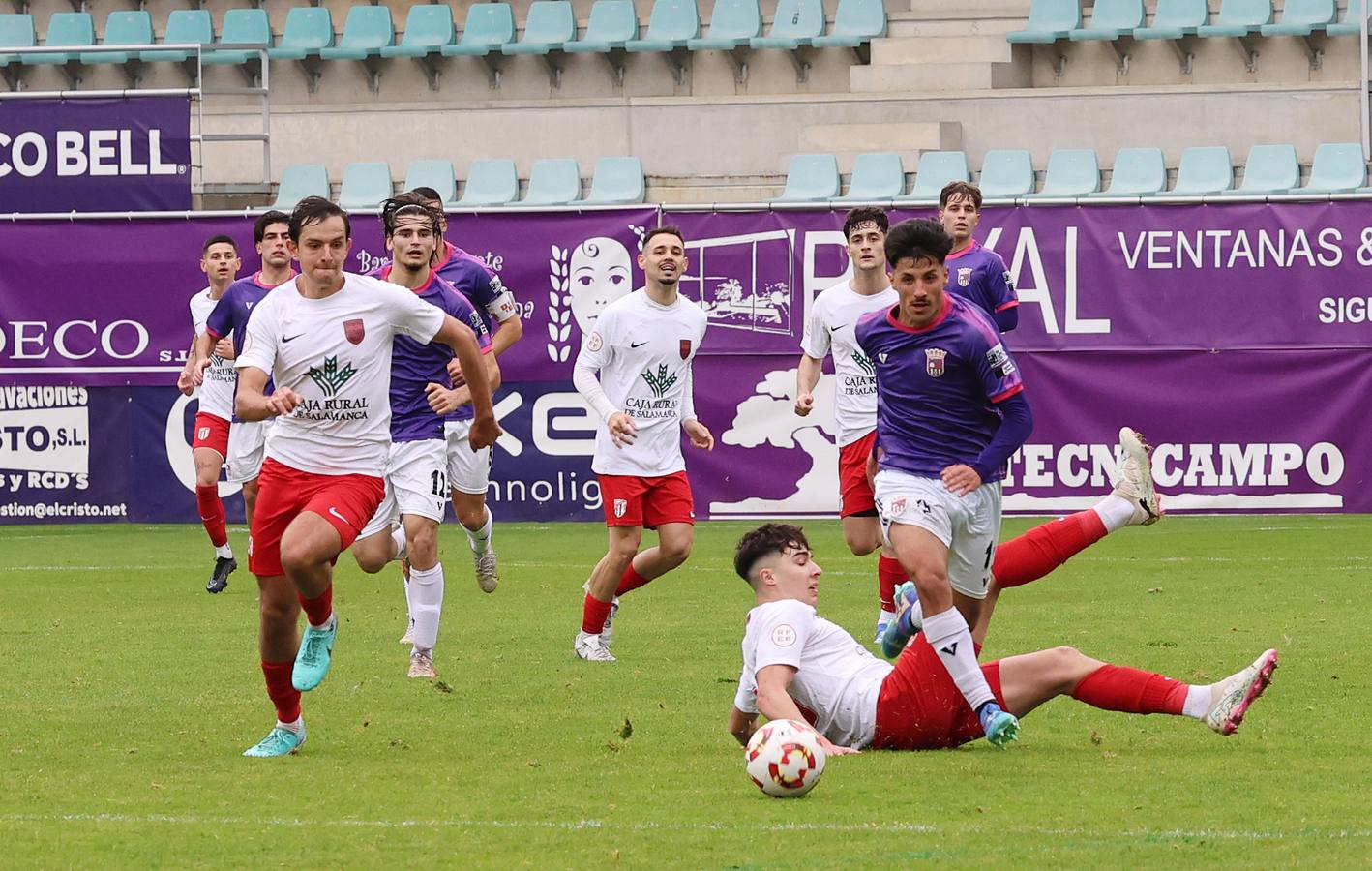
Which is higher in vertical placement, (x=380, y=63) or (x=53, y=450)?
(x=380, y=63)

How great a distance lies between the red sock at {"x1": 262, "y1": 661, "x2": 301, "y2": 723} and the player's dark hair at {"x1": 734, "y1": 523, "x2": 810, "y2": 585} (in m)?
1.65

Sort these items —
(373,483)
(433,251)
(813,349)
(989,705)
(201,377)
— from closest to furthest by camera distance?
(989,705), (373,483), (433,251), (813,349), (201,377)

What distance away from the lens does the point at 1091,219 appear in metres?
17.6

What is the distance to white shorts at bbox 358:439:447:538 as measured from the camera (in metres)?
9.82

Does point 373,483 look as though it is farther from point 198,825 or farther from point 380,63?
point 380,63

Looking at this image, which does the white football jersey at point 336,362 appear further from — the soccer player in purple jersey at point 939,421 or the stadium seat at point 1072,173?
the stadium seat at point 1072,173

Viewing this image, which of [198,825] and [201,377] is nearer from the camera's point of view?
[198,825]

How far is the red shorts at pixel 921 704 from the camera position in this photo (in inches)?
276

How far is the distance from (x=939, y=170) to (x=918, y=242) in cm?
1477

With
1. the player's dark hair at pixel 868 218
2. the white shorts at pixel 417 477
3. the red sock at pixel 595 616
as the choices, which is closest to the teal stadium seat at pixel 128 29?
the player's dark hair at pixel 868 218

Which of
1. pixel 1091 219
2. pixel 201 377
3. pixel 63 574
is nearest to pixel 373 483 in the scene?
pixel 201 377

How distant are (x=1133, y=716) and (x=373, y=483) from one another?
9.85ft

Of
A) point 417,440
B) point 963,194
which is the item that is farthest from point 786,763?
point 963,194

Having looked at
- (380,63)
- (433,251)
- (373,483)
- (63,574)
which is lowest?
(63,574)
